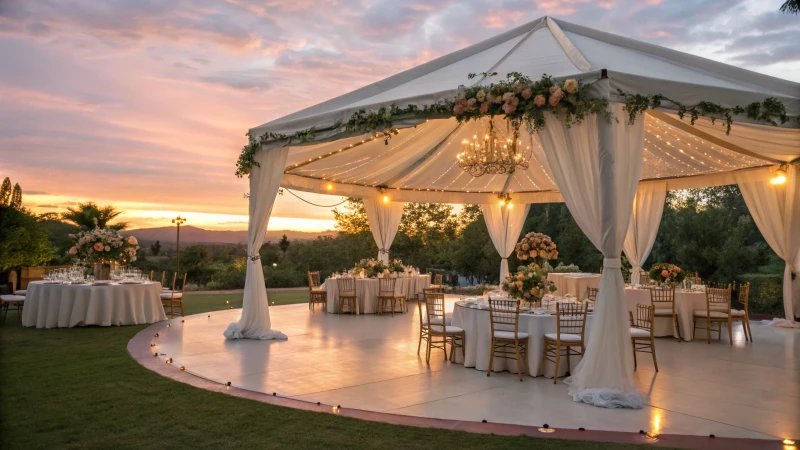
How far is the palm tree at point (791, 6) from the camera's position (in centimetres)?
554

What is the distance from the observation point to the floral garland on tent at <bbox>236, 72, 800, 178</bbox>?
5.64 meters

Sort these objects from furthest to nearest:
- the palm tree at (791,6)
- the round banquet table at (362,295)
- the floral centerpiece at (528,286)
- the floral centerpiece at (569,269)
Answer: the floral centerpiece at (569,269) → the round banquet table at (362,295) → the floral centerpiece at (528,286) → the palm tree at (791,6)

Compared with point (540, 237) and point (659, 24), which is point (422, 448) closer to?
point (540, 237)

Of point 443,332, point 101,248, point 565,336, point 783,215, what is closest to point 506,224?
point 783,215

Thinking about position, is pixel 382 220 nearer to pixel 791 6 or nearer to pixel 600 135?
pixel 600 135

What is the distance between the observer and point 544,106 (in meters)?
5.82

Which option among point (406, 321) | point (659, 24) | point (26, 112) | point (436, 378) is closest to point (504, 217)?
point (406, 321)

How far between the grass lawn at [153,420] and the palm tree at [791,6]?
15.4 ft

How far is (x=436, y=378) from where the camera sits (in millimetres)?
6402

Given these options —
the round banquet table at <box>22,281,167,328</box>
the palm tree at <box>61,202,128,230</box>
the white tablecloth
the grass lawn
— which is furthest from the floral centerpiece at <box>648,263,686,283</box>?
the palm tree at <box>61,202,128,230</box>

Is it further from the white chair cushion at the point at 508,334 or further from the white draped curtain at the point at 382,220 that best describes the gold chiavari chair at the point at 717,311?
the white draped curtain at the point at 382,220

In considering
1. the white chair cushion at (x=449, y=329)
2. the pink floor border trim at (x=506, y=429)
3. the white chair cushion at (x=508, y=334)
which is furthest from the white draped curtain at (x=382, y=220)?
the pink floor border trim at (x=506, y=429)

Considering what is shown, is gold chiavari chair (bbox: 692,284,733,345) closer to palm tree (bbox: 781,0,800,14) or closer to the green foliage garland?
the green foliage garland

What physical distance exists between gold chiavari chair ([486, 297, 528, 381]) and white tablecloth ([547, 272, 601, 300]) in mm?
6777
